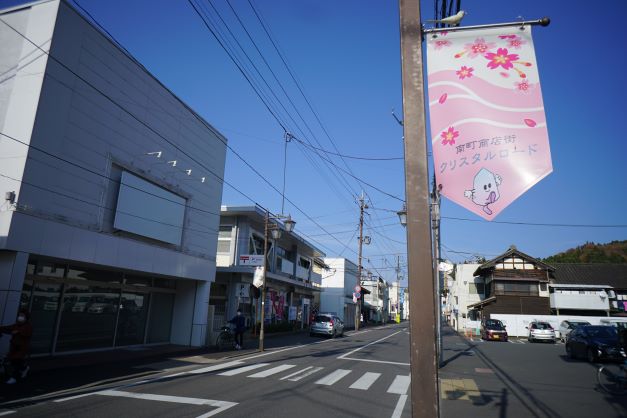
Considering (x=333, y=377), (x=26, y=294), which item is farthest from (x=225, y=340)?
(x=333, y=377)

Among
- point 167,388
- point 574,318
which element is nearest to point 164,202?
point 167,388

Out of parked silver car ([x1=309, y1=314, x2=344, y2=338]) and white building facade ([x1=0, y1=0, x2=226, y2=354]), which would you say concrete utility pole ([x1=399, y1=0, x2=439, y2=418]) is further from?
→ parked silver car ([x1=309, y1=314, x2=344, y2=338])

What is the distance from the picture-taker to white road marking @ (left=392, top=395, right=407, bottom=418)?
749cm

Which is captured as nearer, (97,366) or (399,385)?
(399,385)

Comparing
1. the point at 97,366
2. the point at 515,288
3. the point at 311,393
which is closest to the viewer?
the point at 311,393

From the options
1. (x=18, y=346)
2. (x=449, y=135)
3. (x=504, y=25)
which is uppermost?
(x=504, y=25)

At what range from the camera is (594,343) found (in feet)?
55.5

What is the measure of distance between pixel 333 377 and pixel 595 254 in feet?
250

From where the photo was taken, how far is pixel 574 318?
123ft

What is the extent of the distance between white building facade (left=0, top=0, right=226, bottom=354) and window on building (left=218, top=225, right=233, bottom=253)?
5939 mm

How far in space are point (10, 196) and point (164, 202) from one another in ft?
21.4

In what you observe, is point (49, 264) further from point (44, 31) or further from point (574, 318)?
point (574, 318)

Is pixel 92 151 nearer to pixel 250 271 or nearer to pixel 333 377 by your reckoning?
pixel 333 377

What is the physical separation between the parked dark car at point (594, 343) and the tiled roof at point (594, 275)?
29522mm
